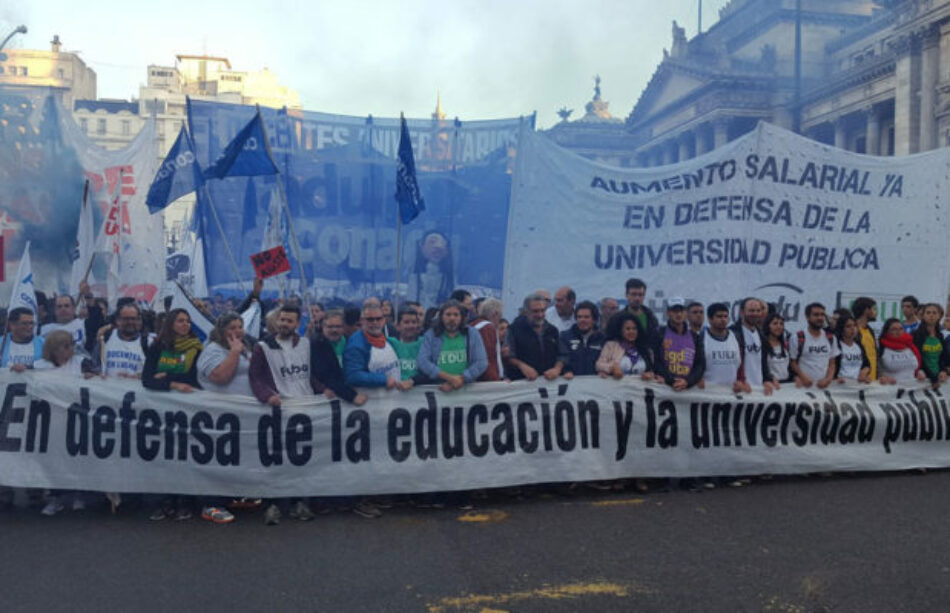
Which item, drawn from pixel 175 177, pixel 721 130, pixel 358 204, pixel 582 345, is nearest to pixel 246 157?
pixel 175 177

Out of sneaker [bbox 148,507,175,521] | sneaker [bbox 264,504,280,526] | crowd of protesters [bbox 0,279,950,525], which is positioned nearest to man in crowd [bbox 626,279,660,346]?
crowd of protesters [bbox 0,279,950,525]

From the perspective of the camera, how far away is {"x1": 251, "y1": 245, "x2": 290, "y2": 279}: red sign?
8164 millimetres

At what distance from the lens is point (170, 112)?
90.1 metres

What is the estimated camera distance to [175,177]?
33.1 feet

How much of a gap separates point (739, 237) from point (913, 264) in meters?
2.12

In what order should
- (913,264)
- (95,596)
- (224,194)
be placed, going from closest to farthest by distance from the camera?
1. (95,596)
2. (913,264)
3. (224,194)

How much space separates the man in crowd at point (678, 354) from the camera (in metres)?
6.71

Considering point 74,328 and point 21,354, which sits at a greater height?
point 74,328

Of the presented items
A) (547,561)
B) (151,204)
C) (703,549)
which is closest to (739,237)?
(703,549)

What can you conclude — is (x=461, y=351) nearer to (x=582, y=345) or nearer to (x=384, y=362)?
(x=384, y=362)

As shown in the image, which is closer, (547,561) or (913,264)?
(547,561)

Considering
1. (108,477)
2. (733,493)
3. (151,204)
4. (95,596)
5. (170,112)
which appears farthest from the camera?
(170,112)

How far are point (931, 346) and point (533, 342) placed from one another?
3.98 m

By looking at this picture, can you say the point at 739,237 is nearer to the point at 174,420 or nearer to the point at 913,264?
the point at 913,264
